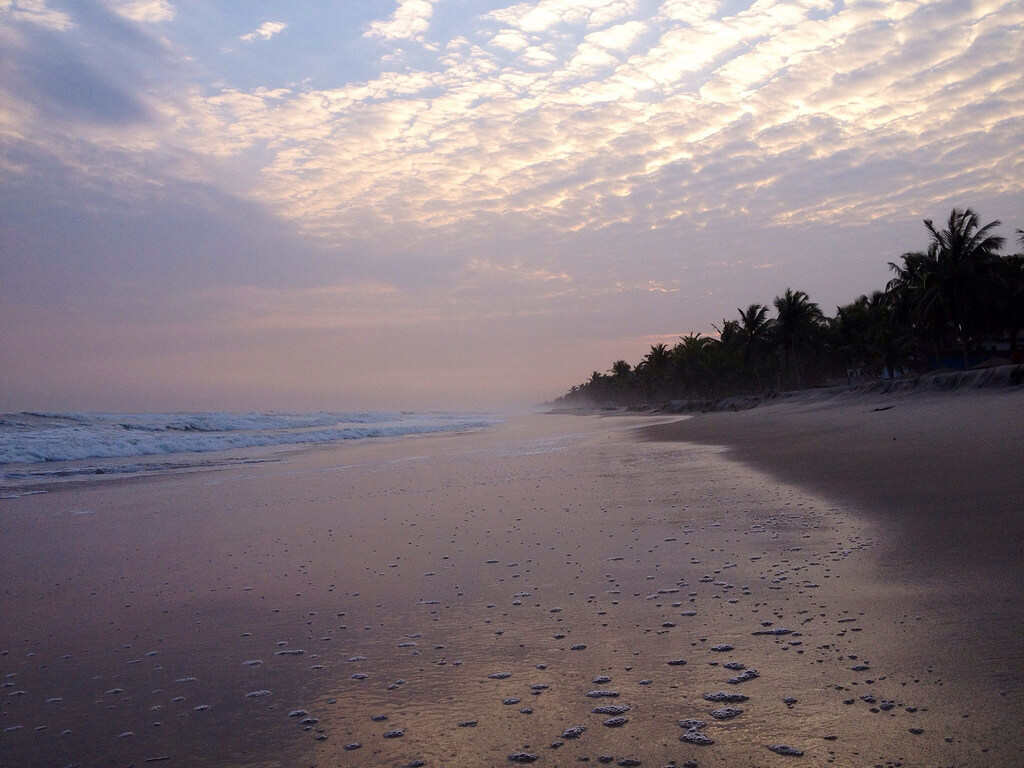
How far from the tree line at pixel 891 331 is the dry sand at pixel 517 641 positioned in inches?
1533

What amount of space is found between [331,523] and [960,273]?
43820 millimetres

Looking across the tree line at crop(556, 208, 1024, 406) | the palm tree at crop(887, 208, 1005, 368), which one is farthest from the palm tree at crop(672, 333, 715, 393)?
the palm tree at crop(887, 208, 1005, 368)

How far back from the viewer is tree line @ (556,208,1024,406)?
133 feet

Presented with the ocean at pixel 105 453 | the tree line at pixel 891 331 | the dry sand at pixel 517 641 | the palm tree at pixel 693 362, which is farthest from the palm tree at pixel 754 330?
the dry sand at pixel 517 641

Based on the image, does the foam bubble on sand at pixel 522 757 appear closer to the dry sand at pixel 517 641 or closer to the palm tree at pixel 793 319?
the dry sand at pixel 517 641

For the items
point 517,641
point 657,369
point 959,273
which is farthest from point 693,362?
point 517,641

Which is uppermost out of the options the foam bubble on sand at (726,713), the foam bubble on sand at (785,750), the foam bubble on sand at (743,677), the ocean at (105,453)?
the ocean at (105,453)

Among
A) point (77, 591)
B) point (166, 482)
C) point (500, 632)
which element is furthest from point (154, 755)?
point (166, 482)

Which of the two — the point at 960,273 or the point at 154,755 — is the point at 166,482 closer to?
the point at 154,755

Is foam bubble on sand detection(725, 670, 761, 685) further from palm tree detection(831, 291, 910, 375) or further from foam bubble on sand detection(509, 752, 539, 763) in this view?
palm tree detection(831, 291, 910, 375)

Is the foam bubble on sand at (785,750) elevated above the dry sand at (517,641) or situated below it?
below

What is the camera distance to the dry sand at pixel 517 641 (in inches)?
117

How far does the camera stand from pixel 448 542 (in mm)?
7320

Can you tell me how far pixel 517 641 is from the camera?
4.23 metres
